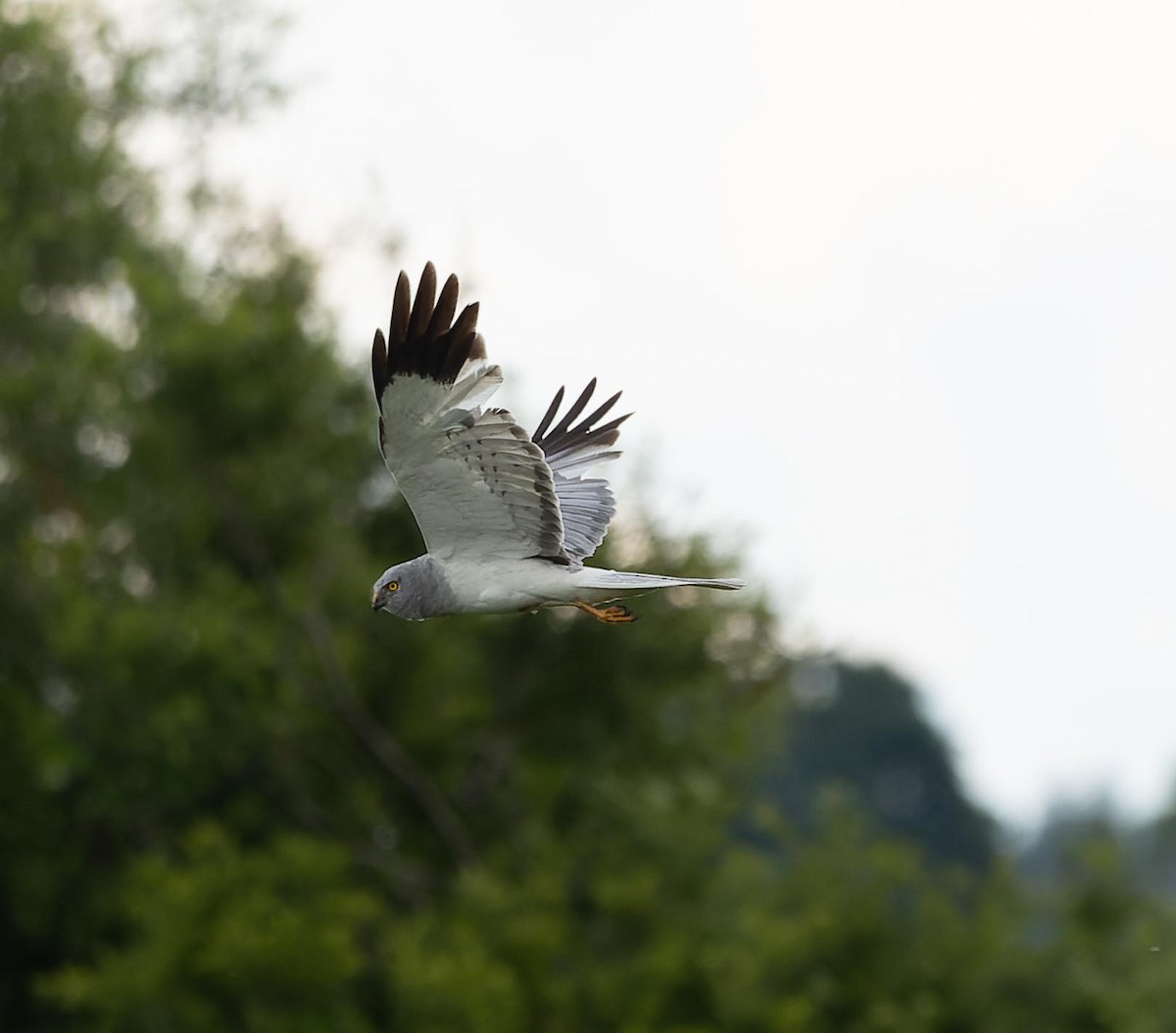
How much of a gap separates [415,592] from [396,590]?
10 centimetres

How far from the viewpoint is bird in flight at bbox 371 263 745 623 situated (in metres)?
8.12

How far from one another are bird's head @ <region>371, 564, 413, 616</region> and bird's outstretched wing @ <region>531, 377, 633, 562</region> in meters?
1.50

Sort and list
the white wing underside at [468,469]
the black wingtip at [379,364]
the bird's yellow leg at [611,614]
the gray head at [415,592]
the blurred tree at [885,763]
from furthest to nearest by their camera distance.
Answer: the blurred tree at [885,763]
the bird's yellow leg at [611,614]
the gray head at [415,592]
the white wing underside at [468,469]
the black wingtip at [379,364]

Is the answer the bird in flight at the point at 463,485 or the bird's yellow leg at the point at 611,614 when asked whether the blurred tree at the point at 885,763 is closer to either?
the bird's yellow leg at the point at 611,614

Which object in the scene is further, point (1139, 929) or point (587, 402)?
point (1139, 929)

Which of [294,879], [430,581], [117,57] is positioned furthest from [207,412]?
[430,581]

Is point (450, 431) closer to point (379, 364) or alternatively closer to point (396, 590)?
point (379, 364)

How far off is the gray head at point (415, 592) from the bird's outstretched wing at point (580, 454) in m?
1.45

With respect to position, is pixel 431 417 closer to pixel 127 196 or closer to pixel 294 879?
pixel 294 879

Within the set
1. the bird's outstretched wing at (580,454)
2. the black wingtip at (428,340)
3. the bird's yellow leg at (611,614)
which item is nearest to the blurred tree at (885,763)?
the bird's outstretched wing at (580,454)

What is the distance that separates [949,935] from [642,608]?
6280 mm

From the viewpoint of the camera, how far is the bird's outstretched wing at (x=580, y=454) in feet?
33.5

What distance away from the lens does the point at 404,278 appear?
8.06 m

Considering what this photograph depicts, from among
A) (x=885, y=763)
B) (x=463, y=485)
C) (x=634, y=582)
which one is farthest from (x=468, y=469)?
(x=885, y=763)
